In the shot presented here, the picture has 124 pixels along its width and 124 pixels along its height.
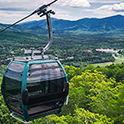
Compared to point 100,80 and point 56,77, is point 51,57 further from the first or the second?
point 100,80

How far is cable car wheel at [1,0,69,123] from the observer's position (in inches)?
690

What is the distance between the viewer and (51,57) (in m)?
19.0

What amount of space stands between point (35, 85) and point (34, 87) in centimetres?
16

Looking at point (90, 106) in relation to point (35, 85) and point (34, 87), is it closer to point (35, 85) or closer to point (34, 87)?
point (35, 85)

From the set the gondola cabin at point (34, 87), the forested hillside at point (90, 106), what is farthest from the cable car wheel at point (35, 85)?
the forested hillside at point (90, 106)

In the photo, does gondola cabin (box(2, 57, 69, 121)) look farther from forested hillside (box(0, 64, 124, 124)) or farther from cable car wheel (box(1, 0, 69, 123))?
forested hillside (box(0, 64, 124, 124))

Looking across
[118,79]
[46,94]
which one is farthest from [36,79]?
[118,79]

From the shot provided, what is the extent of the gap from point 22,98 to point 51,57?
9.03ft

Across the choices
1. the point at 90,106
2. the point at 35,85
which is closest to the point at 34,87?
the point at 35,85

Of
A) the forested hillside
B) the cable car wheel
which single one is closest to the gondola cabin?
the cable car wheel

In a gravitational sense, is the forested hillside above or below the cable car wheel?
below

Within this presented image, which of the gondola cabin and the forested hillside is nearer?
the gondola cabin

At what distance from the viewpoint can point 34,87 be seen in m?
17.8

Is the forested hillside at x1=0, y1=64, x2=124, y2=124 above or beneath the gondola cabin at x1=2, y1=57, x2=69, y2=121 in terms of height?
beneath
